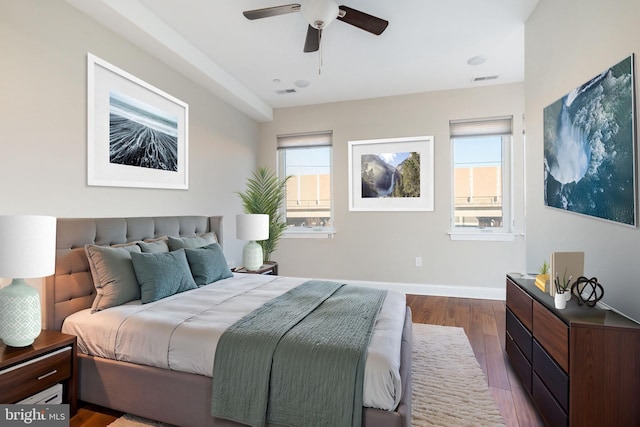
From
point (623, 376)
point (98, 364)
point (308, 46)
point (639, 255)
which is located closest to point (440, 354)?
point (623, 376)

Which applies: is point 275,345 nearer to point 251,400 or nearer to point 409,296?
point 251,400

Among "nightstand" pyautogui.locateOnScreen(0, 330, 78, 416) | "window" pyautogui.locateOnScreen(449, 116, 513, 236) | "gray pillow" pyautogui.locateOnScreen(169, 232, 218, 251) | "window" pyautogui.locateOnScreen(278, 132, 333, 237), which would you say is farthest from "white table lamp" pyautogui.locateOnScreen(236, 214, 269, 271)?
"window" pyautogui.locateOnScreen(449, 116, 513, 236)

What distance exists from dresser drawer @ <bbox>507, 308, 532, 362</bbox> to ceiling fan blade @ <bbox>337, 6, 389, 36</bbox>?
91.1 inches

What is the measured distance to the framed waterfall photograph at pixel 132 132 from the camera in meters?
2.66

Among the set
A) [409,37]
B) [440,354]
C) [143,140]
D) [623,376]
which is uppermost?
[409,37]

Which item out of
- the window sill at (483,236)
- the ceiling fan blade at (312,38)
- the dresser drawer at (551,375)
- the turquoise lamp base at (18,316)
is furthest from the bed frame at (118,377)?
the window sill at (483,236)

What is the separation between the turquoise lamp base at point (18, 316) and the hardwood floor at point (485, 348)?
571 mm

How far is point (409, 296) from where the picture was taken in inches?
182

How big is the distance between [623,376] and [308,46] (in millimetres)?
2855

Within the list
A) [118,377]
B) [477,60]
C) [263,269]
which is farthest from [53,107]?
[477,60]

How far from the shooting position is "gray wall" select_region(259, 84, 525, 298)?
174 inches

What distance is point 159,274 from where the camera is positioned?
241cm

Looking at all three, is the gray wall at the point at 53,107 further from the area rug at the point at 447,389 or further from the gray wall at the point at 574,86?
the gray wall at the point at 574,86

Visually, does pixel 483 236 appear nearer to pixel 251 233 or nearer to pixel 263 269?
pixel 263 269
